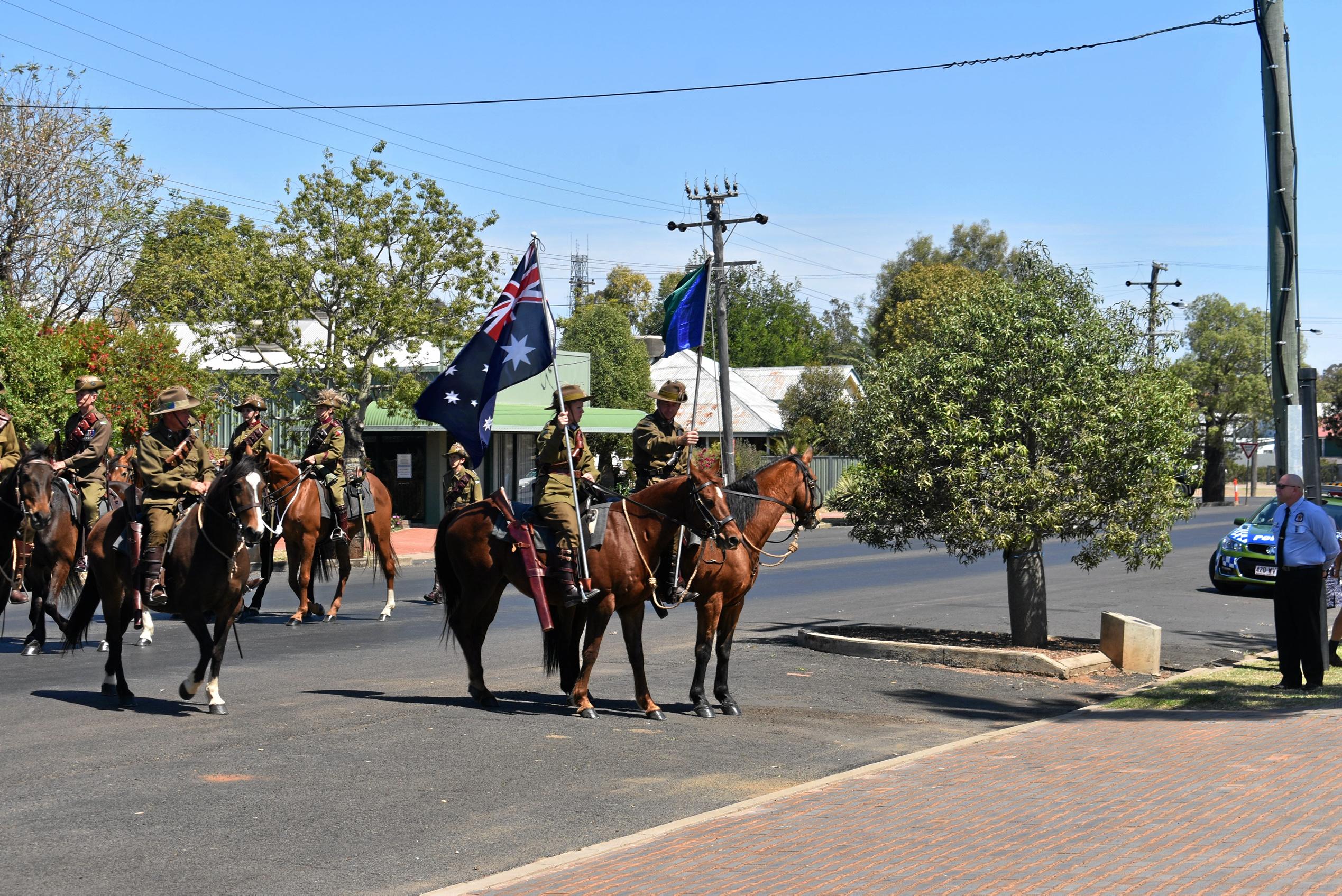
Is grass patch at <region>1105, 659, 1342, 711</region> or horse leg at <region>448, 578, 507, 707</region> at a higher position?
horse leg at <region>448, 578, 507, 707</region>

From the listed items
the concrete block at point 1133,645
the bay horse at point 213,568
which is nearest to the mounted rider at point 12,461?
the bay horse at point 213,568

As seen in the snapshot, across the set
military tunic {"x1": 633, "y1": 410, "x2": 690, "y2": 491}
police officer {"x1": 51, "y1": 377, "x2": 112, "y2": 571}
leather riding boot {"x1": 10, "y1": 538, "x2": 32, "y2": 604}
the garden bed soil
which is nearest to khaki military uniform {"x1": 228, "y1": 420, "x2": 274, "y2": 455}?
police officer {"x1": 51, "y1": 377, "x2": 112, "y2": 571}

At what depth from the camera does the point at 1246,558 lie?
23.0 meters

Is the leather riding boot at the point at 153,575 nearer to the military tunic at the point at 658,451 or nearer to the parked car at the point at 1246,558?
the military tunic at the point at 658,451

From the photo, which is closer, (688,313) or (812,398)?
(688,313)

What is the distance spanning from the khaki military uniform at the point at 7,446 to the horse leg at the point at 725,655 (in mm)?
8229

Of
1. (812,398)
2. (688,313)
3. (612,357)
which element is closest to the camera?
(688,313)

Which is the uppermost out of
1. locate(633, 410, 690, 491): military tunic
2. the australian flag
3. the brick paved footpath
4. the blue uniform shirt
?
the australian flag

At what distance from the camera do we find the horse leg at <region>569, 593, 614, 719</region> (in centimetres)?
1080

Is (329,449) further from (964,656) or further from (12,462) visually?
(964,656)

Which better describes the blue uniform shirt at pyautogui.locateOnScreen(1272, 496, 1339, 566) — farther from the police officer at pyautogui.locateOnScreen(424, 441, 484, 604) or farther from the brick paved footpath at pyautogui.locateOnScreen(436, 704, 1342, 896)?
the police officer at pyautogui.locateOnScreen(424, 441, 484, 604)

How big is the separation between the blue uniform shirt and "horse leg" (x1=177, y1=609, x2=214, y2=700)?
9659 mm

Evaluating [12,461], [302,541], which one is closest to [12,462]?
[12,461]

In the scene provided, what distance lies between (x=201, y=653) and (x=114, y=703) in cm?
83
